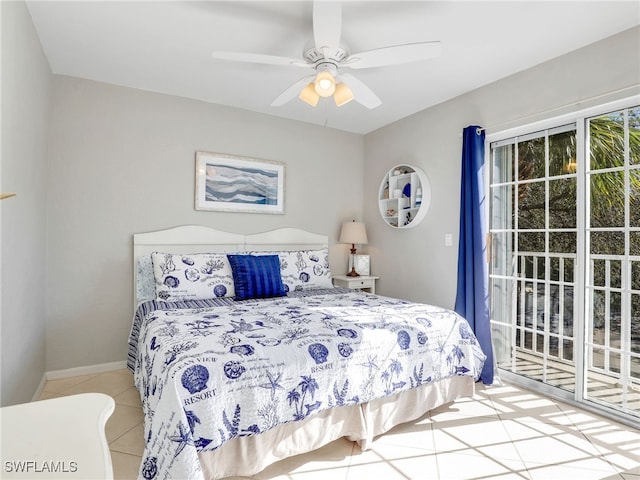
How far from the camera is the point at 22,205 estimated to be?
215 cm

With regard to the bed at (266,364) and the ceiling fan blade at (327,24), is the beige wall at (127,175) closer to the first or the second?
the bed at (266,364)

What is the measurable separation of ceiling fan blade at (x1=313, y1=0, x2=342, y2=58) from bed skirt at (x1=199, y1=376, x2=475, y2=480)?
2049 mm

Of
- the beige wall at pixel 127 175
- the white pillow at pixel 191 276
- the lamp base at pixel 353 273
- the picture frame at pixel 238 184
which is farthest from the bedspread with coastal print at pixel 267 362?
the lamp base at pixel 353 273

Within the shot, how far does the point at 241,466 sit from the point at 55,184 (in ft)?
8.90

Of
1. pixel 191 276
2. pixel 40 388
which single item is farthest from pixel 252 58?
pixel 40 388

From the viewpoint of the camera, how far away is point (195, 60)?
2758 millimetres

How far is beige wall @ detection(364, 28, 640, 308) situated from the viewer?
2.40 m

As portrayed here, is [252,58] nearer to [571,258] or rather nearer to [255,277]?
[255,277]

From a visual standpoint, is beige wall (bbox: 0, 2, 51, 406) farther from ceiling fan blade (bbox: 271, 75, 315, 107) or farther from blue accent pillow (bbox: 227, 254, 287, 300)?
ceiling fan blade (bbox: 271, 75, 315, 107)

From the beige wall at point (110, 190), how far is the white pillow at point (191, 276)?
526 mm

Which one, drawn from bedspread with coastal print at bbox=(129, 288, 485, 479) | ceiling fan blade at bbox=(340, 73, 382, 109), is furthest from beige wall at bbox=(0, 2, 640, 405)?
ceiling fan blade at bbox=(340, 73, 382, 109)

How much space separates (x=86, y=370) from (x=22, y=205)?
64.3 inches

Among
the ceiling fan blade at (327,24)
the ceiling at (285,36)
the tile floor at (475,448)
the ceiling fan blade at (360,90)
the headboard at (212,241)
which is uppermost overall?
the ceiling at (285,36)

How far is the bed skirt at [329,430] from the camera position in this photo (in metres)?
1.64
